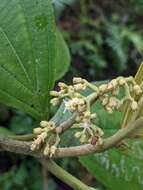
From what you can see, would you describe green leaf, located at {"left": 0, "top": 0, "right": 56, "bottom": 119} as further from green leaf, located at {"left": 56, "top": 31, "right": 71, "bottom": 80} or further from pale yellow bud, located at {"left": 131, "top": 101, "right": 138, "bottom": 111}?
green leaf, located at {"left": 56, "top": 31, "right": 71, "bottom": 80}

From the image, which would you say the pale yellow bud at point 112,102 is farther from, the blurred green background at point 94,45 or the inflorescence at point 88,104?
the blurred green background at point 94,45

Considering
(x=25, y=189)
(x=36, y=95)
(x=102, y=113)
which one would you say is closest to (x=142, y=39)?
(x=25, y=189)

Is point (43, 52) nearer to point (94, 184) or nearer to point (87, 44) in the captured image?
point (94, 184)

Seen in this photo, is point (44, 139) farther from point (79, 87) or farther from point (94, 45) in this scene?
point (94, 45)

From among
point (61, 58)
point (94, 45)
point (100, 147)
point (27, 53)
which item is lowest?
point (100, 147)

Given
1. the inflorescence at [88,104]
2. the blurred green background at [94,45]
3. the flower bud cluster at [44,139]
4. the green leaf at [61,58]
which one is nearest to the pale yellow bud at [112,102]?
the inflorescence at [88,104]

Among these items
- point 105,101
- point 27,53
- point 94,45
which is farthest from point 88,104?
point 94,45
